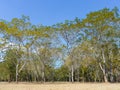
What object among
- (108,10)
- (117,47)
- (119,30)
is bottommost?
(117,47)

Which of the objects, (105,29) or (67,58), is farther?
(67,58)

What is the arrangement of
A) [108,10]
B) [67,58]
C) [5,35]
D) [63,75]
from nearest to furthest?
[108,10] → [5,35] → [67,58] → [63,75]

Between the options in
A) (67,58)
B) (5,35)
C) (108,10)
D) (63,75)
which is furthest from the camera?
(63,75)

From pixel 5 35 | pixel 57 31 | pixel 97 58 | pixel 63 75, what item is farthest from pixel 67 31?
pixel 63 75

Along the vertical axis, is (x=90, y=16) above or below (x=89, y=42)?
above

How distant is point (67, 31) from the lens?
133 feet

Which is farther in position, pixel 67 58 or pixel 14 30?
pixel 67 58

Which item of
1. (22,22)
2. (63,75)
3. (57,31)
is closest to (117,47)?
(57,31)

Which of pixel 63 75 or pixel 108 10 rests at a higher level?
pixel 108 10

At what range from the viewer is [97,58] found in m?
42.2

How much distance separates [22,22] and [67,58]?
39.1 ft

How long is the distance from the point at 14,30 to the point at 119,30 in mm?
17663

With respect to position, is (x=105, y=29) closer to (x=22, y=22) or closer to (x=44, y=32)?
(x=44, y=32)

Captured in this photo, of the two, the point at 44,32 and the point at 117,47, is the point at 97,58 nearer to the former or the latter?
the point at 117,47
